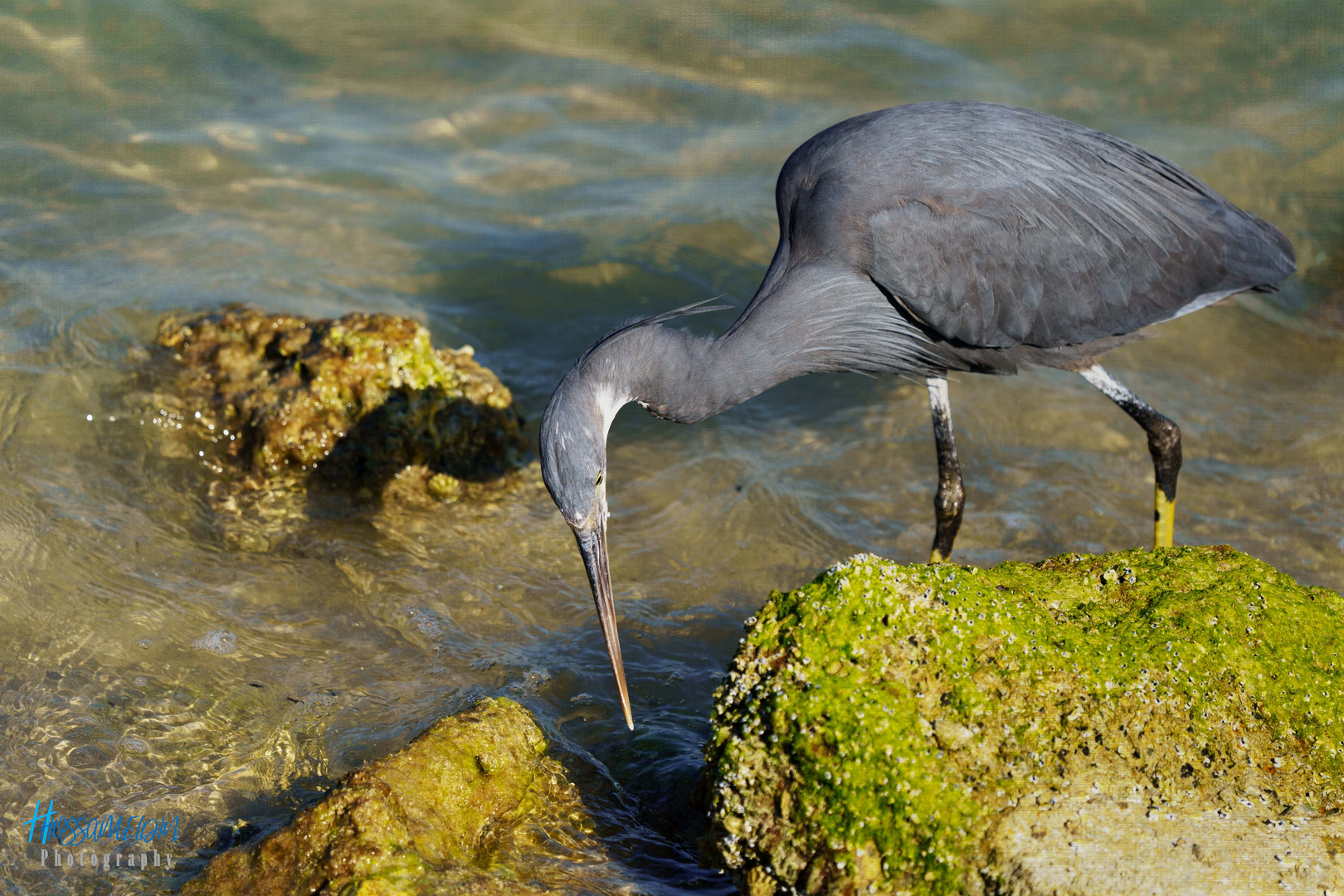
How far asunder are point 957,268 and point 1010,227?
1.12 feet

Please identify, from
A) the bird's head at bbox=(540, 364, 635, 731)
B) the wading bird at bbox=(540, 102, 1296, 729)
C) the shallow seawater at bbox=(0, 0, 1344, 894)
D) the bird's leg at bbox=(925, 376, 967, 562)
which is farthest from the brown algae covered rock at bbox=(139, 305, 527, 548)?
the bird's leg at bbox=(925, 376, 967, 562)

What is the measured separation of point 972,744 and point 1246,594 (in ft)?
3.68

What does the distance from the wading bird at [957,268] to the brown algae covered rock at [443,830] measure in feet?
4.40

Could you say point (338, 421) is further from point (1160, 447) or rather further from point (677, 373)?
point (1160, 447)

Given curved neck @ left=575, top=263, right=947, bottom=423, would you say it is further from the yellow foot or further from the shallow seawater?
the yellow foot

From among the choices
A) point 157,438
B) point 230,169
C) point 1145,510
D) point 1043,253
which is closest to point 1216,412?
point 1145,510

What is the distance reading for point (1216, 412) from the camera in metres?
6.79

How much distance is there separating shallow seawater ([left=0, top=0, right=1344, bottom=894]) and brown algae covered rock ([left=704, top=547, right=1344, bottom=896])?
71 cm

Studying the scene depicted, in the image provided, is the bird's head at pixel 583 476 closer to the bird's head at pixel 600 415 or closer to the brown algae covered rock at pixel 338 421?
the bird's head at pixel 600 415

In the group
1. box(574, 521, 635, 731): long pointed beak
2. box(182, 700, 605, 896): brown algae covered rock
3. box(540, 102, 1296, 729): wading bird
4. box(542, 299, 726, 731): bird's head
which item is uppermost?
box(540, 102, 1296, 729): wading bird

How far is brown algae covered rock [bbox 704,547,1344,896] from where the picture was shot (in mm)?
2752

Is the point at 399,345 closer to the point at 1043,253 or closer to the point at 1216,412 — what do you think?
the point at 1043,253

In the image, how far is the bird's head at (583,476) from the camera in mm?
3816

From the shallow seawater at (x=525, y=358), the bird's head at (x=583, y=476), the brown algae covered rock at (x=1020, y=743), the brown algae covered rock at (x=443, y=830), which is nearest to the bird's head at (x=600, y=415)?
the bird's head at (x=583, y=476)
